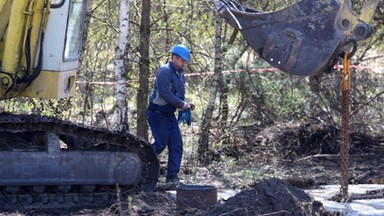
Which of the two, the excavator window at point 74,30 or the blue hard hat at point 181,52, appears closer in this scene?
the excavator window at point 74,30

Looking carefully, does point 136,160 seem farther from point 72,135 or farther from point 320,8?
point 320,8

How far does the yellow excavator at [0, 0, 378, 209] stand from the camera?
9.34 meters

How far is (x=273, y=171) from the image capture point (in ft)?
40.4

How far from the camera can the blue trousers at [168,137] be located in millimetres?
11117

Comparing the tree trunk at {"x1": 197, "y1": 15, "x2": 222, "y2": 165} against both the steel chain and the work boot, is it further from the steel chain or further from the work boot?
the steel chain

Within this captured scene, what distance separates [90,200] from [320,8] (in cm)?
326

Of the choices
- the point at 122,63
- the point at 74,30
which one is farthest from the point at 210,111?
the point at 74,30

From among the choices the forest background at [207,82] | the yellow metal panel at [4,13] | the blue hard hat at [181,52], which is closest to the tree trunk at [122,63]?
the forest background at [207,82]

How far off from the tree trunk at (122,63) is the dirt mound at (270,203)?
4070 millimetres

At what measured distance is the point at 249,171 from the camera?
40.2 ft

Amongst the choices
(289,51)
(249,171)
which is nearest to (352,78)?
(249,171)

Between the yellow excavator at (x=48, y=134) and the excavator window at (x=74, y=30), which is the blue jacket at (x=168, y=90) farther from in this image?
the excavator window at (x=74, y=30)

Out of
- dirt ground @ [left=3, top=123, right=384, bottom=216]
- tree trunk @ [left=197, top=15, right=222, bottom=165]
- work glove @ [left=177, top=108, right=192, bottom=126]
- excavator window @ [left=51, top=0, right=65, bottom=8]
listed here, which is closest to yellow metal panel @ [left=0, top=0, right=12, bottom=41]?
excavator window @ [left=51, top=0, right=65, bottom=8]

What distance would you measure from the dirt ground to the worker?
0.43m
